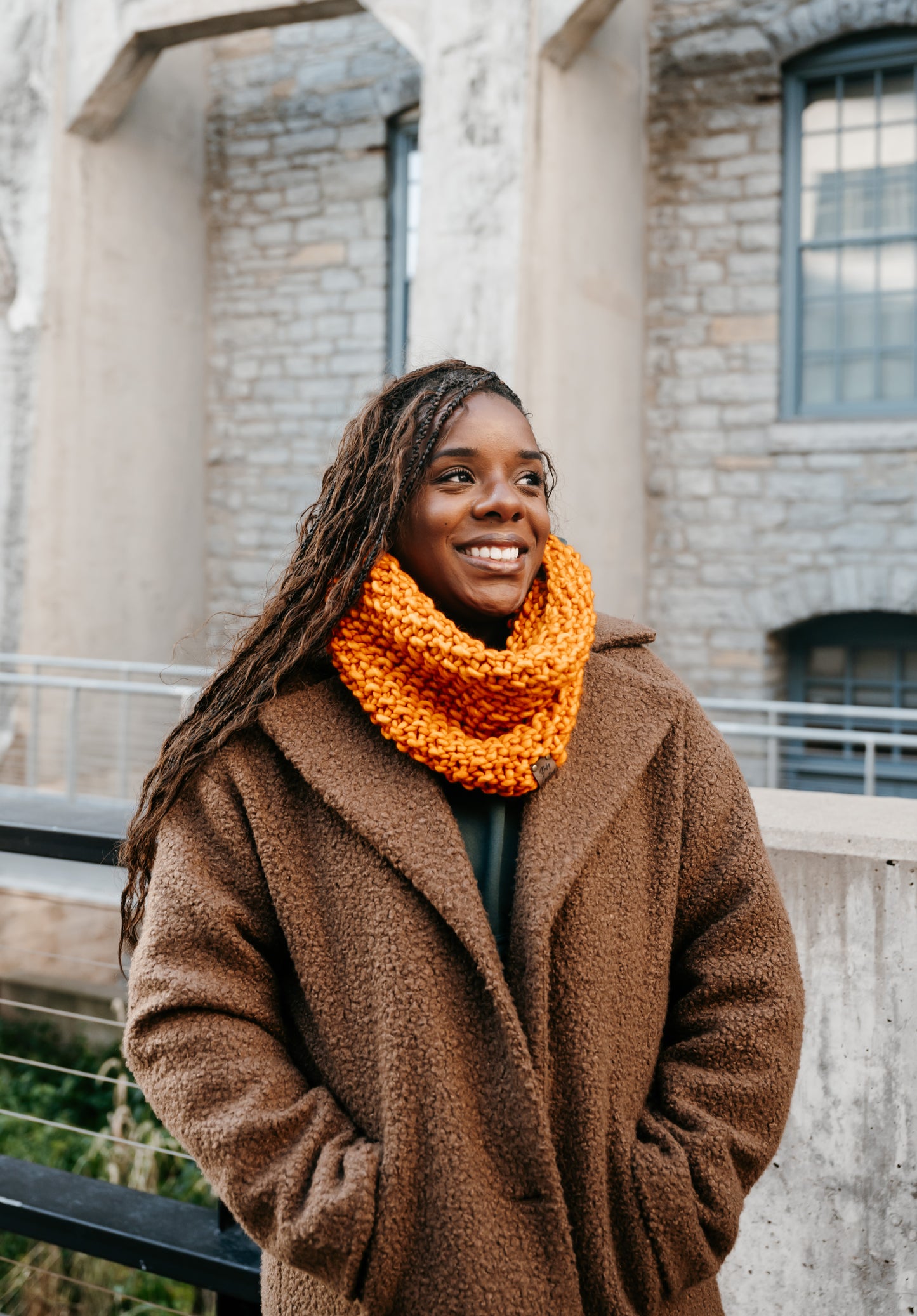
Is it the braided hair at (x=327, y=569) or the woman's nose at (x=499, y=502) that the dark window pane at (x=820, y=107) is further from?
the woman's nose at (x=499, y=502)

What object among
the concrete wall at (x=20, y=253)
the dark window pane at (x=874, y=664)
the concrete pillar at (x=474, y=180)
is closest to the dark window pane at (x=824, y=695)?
the dark window pane at (x=874, y=664)

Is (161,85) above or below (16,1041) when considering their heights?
above

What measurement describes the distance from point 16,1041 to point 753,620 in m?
5.39

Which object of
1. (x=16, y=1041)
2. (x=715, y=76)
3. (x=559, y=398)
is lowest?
(x=16, y=1041)

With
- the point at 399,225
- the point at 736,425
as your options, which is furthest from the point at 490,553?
the point at 399,225

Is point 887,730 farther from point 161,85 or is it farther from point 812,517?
point 161,85

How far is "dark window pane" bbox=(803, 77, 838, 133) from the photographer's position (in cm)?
767

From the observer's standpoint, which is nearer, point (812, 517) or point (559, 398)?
point (559, 398)

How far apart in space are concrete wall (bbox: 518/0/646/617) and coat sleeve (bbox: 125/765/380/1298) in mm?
5389

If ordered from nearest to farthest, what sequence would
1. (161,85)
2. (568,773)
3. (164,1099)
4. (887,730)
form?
(164,1099) → (568,773) → (887,730) → (161,85)

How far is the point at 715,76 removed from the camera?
7789 mm

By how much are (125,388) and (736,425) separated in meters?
4.67

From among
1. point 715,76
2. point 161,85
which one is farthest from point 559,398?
point 161,85

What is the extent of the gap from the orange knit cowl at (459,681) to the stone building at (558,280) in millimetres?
5374
